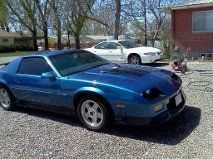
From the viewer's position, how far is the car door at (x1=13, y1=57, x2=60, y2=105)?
5676mm

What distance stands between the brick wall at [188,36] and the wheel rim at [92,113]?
1184 cm

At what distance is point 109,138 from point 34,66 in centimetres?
241

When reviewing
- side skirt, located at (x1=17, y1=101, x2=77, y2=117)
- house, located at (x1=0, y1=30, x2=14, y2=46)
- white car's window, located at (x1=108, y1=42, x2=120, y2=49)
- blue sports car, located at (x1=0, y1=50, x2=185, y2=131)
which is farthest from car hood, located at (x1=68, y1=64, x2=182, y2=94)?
house, located at (x1=0, y1=30, x2=14, y2=46)

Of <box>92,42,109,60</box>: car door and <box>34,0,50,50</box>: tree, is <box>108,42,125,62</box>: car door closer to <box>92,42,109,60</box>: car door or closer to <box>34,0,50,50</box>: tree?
<box>92,42,109,60</box>: car door

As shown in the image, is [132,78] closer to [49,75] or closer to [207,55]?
[49,75]

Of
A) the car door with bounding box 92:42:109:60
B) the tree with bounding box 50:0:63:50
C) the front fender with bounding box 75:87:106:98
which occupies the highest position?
the tree with bounding box 50:0:63:50

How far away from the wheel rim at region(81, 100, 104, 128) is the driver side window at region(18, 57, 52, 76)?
1144 millimetres

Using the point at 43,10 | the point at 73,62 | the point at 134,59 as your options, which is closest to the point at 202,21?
the point at 134,59

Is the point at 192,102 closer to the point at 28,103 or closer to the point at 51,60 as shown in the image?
the point at 51,60

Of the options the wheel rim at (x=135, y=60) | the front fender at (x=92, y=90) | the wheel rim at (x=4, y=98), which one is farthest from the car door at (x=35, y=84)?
the wheel rim at (x=135, y=60)

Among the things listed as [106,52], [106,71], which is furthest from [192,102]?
[106,52]

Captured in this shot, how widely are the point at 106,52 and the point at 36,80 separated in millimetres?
8819

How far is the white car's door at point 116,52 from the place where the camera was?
46.2 ft

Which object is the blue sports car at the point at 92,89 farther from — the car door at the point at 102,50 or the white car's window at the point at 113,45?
the car door at the point at 102,50
